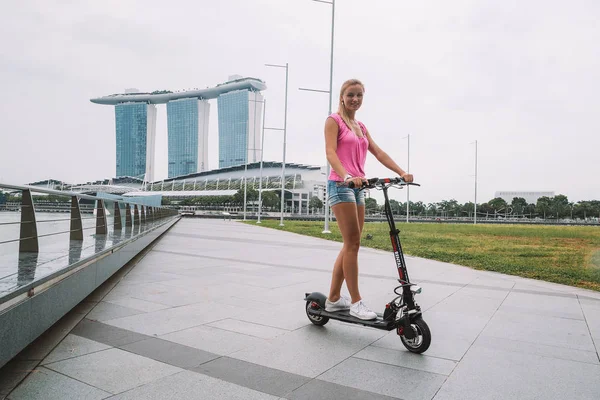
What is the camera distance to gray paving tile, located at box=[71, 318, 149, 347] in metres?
3.41

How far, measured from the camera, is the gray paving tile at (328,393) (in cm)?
250

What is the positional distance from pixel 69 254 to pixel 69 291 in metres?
0.79

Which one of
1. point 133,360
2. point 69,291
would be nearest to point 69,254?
point 69,291

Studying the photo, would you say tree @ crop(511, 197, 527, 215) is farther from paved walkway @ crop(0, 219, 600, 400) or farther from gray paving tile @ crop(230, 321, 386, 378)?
gray paving tile @ crop(230, 321, 386, 378)

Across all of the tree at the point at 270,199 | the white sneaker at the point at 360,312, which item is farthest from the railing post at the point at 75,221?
the tree at the point at 270,199

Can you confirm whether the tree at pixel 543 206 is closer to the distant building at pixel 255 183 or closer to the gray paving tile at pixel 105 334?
the distant building at pixel 255 183

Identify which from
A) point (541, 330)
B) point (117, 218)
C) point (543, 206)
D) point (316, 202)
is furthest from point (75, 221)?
point (543, 206)

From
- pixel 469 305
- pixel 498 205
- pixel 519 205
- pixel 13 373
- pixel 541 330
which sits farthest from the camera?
pixel 519 205

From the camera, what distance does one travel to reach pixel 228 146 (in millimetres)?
151125

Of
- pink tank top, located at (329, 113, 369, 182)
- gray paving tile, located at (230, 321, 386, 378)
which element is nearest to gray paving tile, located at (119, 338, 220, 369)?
gray paving tile, located at (230, 321, 386, 378)

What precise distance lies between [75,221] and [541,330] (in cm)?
532

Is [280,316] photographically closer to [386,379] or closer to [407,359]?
[407,359]

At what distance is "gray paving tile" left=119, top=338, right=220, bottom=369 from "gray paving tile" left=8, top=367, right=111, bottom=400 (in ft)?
1.82

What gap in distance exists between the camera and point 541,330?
4047 millimetres
